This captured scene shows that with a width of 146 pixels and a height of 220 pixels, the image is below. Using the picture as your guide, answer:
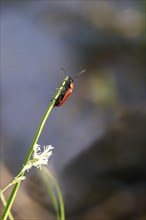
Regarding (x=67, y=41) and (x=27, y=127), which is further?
(x=67, y=41)

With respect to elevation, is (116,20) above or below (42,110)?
above

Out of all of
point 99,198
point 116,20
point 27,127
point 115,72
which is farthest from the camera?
point 116,20

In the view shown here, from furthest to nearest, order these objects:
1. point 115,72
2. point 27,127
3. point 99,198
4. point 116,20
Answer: point 116,20 < point 115,72 < point 27,127 < point 99,198

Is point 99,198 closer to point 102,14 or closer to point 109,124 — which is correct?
point 109,124

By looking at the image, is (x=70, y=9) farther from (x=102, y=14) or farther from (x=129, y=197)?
(x=129, y=197)

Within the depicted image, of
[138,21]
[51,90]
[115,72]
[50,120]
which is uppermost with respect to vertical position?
[138,21]

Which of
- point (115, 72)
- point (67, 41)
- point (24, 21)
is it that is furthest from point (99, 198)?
point (24, 21)
